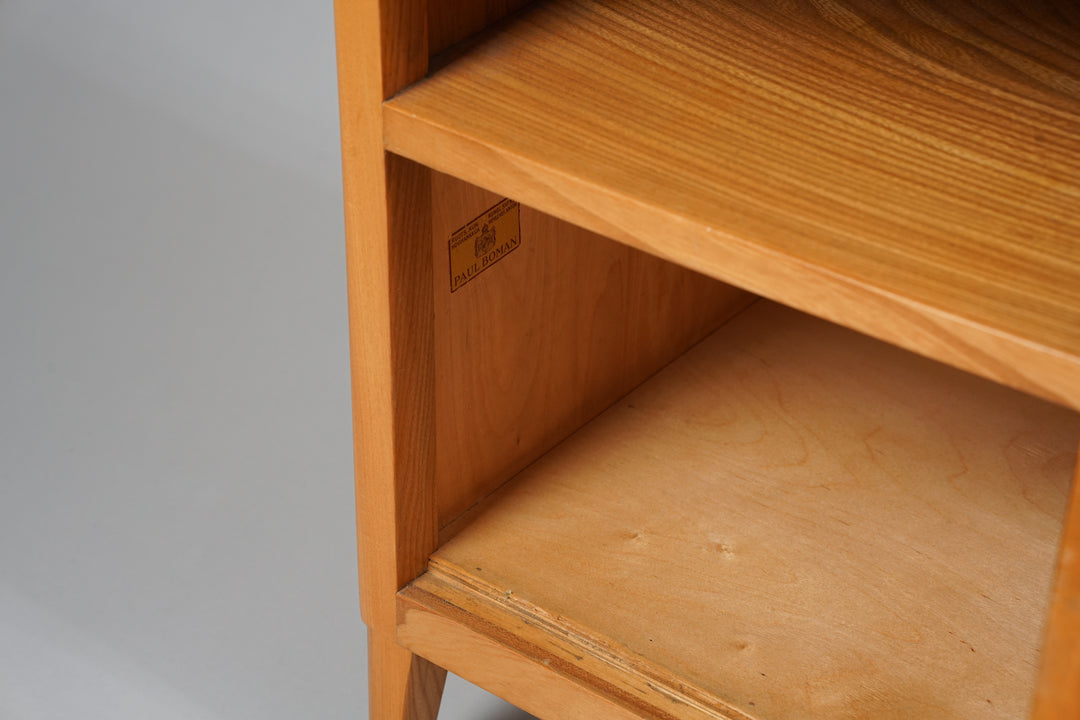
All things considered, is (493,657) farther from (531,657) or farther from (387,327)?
(387,327)

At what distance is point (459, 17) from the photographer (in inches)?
29.6

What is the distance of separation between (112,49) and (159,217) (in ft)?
1.24

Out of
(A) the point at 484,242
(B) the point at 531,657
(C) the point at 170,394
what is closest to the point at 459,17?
(A) the point at 484,242

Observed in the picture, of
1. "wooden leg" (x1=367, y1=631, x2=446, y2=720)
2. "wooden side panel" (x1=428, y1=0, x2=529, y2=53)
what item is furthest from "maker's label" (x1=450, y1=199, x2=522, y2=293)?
"wooden leg" (x1=367, y1=631, x2=446, y2=720)

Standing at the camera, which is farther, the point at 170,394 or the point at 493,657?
the point at 170,394

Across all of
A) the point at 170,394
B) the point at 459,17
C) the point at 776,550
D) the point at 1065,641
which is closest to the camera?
the point at 1065,641

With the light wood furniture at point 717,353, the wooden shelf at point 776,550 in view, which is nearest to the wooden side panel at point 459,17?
the light wood furniture at point 717,353

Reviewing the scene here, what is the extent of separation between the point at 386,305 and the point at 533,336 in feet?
0.50

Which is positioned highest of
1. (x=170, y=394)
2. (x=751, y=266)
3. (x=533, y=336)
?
(x=751, y=266)

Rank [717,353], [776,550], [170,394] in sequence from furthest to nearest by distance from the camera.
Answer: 1. [170,394]
2. [717,353]
3. [776,550]

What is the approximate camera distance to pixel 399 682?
934mm

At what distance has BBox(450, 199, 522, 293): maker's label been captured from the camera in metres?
0.82

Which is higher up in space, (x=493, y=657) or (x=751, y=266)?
(x=751, y=266)

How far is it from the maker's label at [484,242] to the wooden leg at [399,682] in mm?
225
